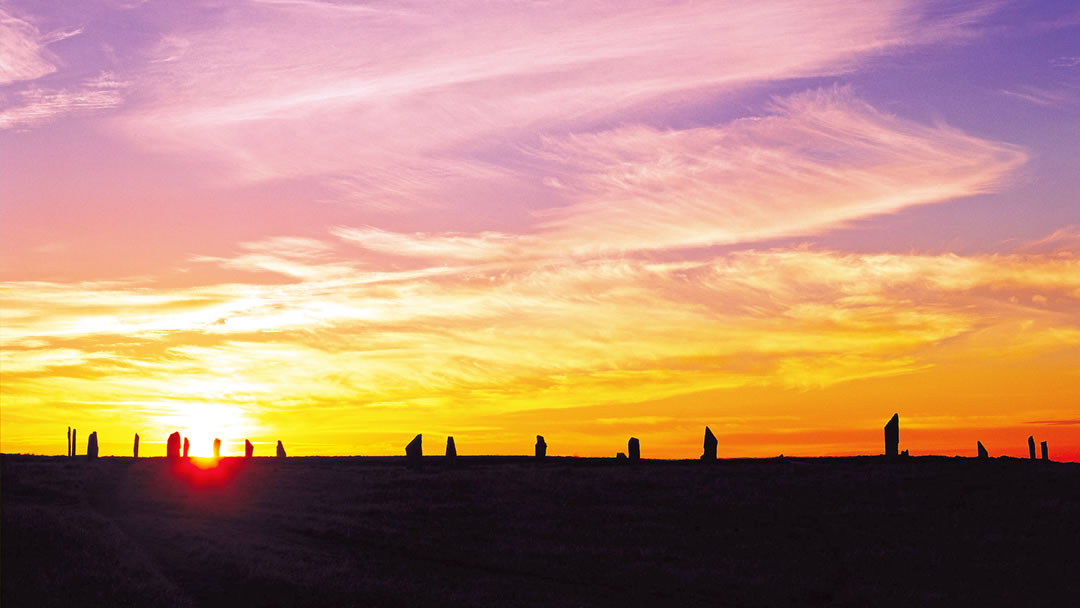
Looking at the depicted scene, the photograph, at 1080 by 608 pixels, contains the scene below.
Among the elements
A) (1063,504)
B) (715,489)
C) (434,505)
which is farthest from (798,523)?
(434,505)

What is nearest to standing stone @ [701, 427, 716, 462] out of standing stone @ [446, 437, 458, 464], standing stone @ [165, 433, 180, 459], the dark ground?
the dark ground

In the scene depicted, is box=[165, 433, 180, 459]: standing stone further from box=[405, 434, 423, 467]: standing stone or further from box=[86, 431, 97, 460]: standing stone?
box=[405, 434, 423, 467]: standing stone

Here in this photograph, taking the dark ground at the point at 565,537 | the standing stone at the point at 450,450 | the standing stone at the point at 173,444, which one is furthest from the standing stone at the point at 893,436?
the standing stone at the point at 173,444

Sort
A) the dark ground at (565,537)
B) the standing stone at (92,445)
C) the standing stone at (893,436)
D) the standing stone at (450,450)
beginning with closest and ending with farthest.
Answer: the dark ground at (565,537) → the standing stone at (893,436) → the standing stone at (450,450) → the standing stone at (92,445)

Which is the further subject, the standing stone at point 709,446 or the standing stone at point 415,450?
the standing stone at point 415,450

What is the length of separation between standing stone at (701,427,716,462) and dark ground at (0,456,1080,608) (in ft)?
20.6

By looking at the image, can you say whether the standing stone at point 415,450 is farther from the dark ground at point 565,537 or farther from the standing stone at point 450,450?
the dark ground at point 565,537

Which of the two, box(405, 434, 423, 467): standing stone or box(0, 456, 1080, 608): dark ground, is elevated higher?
box(405, 434, 423, 467): standing stone

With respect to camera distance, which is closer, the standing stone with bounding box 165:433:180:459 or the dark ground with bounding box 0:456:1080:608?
the dark ground with bounding box 0:456:1080:608

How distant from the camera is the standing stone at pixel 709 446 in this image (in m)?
63.5

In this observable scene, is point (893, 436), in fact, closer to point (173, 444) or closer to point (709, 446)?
point (709, 446)

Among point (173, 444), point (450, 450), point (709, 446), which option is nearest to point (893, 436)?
point (709, 446)

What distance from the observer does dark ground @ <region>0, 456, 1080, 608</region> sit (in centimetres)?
2569

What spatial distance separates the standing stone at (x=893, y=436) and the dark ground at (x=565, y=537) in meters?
5.40
